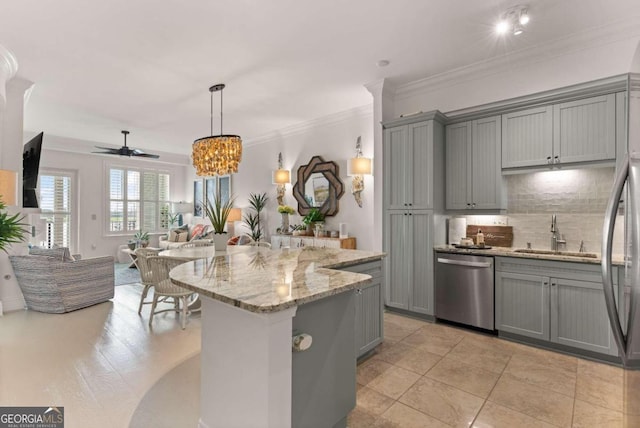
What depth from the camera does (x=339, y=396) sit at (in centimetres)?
180

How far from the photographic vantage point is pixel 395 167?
3906 millimetres

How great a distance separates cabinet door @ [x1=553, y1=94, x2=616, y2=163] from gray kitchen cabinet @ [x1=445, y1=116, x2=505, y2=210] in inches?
20.7

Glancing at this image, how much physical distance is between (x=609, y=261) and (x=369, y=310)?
1.69 meters

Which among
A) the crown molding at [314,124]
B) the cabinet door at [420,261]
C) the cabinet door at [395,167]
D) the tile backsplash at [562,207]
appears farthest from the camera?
the crown molding at [314,124]

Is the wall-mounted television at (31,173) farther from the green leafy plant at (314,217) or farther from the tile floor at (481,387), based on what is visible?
the tile floor at (481,387)

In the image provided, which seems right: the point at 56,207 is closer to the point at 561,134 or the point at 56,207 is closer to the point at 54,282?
the point at 54,282

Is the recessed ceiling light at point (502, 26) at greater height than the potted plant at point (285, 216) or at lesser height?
greater

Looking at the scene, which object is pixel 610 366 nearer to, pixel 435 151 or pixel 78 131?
pixel 435 151

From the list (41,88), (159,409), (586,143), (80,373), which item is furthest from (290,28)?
(41,88)

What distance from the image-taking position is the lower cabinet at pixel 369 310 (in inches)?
102

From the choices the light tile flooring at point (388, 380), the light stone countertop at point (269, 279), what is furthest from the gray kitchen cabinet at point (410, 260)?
the light stone countertop at point (269, 279)

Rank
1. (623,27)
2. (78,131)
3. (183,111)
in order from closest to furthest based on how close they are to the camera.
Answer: (623,27), (183,111), (78,131)

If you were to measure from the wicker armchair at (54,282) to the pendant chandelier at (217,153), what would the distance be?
2123 millimetres

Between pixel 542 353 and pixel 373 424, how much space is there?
1.98 m
